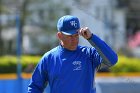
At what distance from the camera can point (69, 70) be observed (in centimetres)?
643

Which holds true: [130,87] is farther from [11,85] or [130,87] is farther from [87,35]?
[87,35]

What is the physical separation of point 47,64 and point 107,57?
0.62 metres

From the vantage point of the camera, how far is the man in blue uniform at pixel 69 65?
6.38m

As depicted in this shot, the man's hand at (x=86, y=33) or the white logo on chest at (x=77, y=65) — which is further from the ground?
the man's hand at (x=86, y=33)

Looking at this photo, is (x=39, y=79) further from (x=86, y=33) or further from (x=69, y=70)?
(x=86, y=33)

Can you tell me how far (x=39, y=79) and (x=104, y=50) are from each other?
0.74 meters

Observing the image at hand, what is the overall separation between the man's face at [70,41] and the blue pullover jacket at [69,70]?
3.0 inches

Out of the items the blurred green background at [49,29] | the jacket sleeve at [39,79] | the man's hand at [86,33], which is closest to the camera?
the man's hand at [86,33]

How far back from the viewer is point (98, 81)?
43.5ft

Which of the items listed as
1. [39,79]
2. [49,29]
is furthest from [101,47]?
[49,29]

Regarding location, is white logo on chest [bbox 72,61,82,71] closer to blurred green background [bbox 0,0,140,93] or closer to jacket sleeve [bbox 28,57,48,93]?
jacket sleeve [bbox 28,57,48,93]

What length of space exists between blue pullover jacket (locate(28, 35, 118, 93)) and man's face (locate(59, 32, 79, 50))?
3.0 inches

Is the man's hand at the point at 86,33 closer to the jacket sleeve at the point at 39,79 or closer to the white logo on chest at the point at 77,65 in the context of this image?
the white logo on chest at the point at 77,65

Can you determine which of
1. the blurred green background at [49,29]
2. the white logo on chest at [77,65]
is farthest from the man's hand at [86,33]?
the blurred green background at [49,29]
